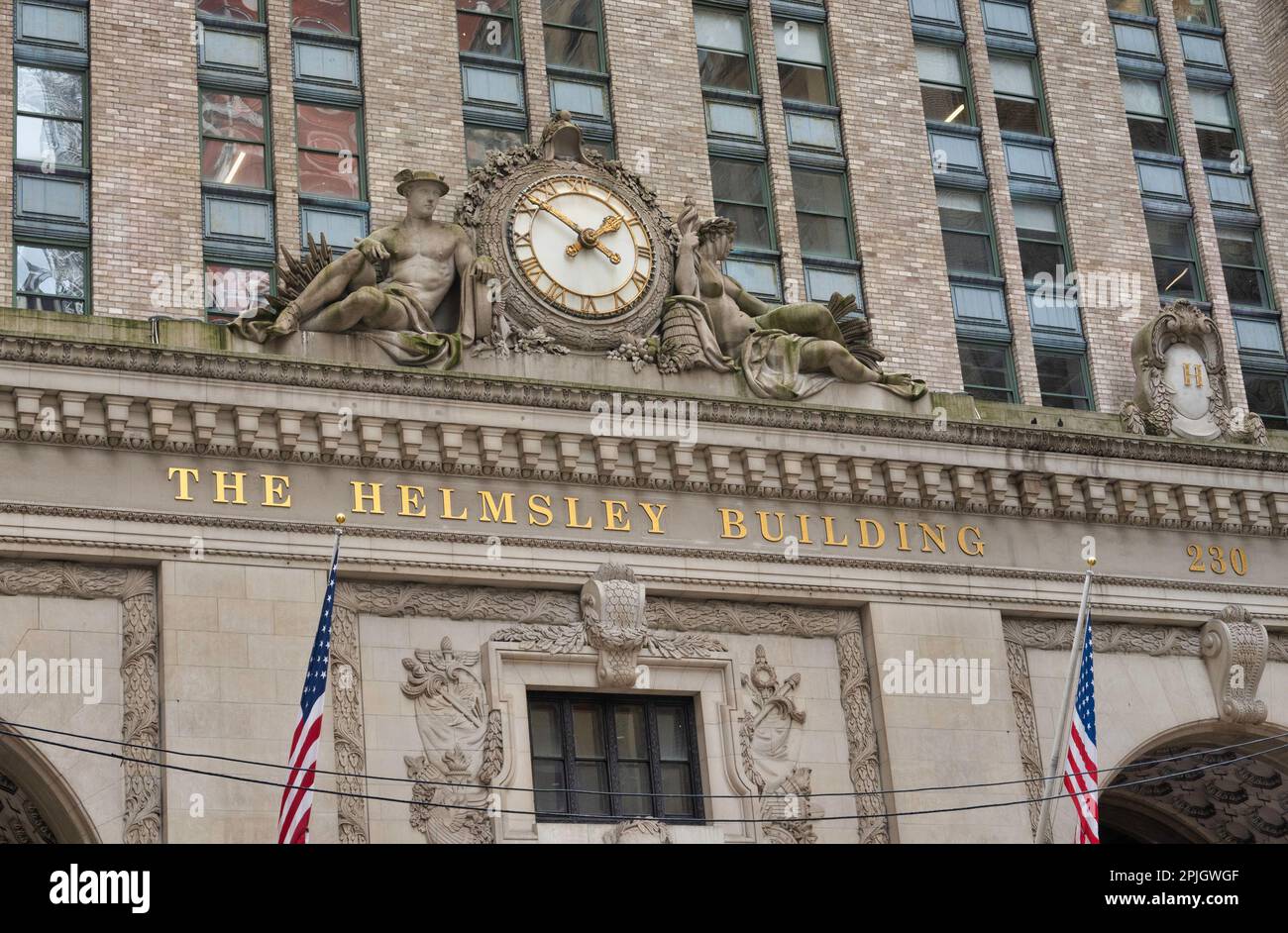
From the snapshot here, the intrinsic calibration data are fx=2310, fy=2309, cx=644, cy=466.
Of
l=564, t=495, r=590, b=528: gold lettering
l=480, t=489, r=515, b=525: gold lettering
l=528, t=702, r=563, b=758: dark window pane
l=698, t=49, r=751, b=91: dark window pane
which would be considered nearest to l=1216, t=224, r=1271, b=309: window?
l=698, t=49, r=751, b=91: dark window pane

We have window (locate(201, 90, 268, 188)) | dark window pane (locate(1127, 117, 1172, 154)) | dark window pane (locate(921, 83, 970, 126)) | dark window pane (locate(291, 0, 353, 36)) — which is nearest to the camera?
window (locate(201, 90, 268, 188))

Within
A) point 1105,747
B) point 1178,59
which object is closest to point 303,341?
point 1105,747

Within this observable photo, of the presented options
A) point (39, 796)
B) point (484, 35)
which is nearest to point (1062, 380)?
point (484, 35)

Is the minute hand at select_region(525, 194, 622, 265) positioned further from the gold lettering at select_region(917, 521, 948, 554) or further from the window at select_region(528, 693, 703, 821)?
the window at select_region(528, 693, 703, 821)

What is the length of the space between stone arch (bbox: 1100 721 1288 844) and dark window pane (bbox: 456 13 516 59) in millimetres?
13065

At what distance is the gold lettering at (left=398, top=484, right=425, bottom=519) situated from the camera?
90.3ft

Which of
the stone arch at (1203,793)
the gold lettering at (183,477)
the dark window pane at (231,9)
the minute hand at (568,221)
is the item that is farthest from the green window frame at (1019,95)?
the gold lettering at (183,477)

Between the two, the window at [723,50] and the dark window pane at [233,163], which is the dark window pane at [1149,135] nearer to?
the window at [723,50]

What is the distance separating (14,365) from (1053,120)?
1716cm

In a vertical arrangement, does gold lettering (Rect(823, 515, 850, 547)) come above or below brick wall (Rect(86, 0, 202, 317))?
below

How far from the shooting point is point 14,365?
25.7 m

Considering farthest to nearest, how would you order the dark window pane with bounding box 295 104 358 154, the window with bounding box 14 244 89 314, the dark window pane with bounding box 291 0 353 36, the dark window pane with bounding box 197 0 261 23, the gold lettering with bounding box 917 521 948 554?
1. the dark window pane with bounding box 291 0 353 36
2. the dark window pane with bounding box 197 0 261 23
3. the dark window pane with bounding box 295 104 358 154
4. the gold lettering with bounding box 917 521 948 554
5. the window with bounding box 14 244 89 314

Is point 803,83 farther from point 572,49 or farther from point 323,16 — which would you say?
point 323,16

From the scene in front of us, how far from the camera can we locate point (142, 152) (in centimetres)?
2925
